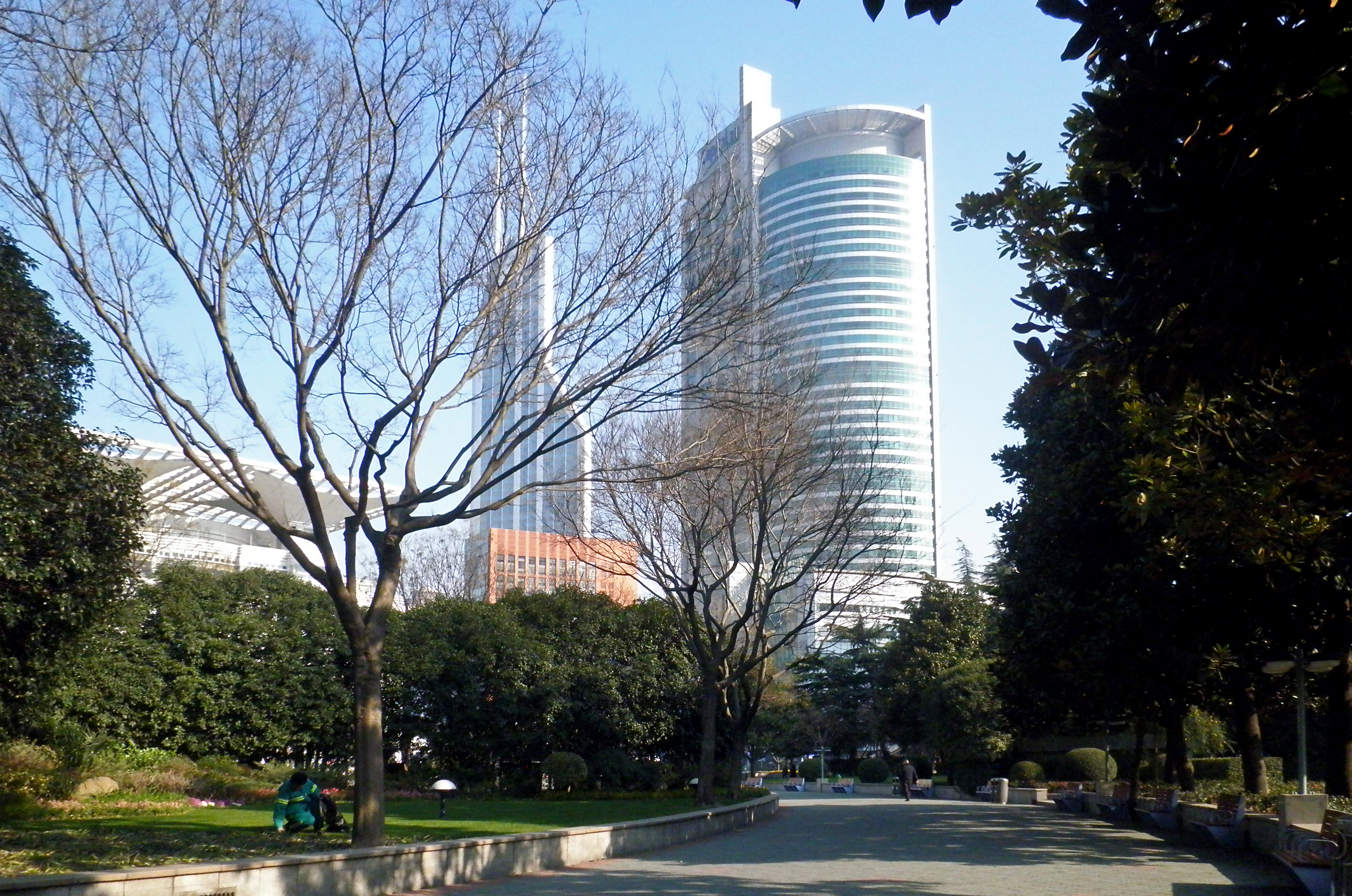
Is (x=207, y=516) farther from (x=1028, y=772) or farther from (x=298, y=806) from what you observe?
(x=298, y=806)

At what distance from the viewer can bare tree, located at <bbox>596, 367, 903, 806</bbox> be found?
21.1 metres

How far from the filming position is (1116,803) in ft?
85.7

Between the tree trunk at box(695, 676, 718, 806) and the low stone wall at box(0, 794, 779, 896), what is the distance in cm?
488

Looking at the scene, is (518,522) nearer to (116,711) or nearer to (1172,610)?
(116,711)

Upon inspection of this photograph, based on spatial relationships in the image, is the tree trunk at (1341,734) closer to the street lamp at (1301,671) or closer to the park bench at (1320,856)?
the street lamp at (1301,671)

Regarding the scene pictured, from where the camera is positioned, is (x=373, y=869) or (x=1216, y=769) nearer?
(x=373, y=869)

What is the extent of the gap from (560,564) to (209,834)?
6608cm

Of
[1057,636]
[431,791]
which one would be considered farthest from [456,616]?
[1057,636]

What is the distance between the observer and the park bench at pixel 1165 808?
2097 cm

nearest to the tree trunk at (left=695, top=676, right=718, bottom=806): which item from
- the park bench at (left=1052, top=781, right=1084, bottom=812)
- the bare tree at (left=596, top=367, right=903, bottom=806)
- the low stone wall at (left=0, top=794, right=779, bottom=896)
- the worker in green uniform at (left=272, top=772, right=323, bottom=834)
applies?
the bare tree at (left=596, top=367, right=903, bottom=806)

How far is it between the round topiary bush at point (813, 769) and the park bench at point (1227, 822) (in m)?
45.2

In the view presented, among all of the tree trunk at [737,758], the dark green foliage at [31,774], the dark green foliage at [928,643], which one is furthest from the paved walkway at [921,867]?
the dark green foliage at [928,643]

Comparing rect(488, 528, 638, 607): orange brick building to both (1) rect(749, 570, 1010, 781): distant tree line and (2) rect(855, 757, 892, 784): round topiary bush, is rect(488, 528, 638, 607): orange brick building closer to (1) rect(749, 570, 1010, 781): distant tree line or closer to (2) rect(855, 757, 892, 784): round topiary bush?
(1) rect(749, 570, 1010, 781): distant tree line

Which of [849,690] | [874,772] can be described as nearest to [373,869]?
[874,772]
